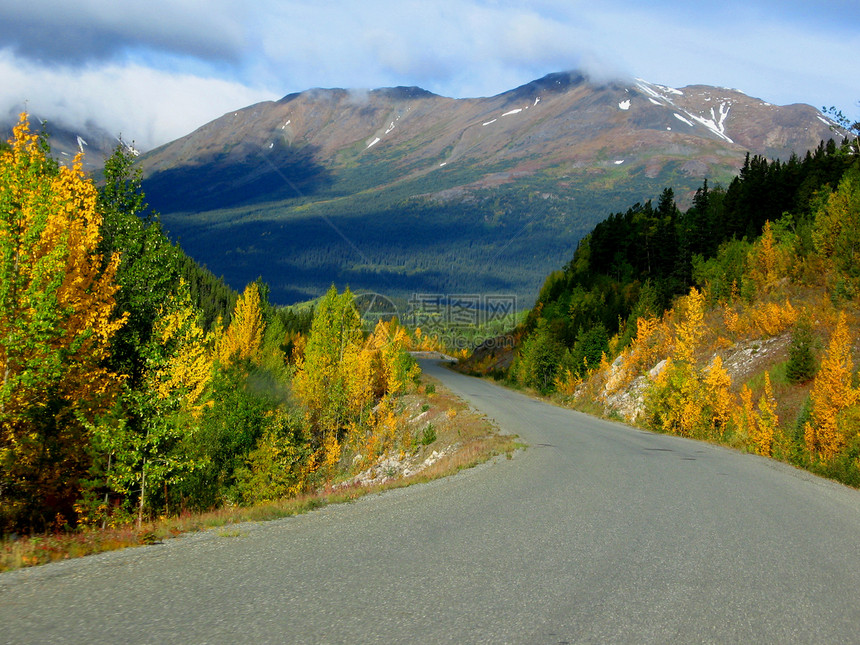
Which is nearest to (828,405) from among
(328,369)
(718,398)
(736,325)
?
(718,398)

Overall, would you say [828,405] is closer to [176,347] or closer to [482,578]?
[482,578]

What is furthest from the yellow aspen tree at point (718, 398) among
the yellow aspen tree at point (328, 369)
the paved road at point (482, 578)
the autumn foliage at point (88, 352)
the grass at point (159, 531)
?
the yellow aspen tree at point (328, 369)

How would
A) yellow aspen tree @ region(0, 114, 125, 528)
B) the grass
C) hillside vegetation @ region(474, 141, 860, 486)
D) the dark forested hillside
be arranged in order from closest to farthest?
the grass → yellow aspen tree @ region(0, 114, 125, 528) → hillside vegetation @ region(474, 141, 860, 486) → the dark forested hillside

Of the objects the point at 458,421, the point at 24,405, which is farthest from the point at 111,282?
the point at 458,421

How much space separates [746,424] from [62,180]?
80.2 ft

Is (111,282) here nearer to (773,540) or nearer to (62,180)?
(62,180)

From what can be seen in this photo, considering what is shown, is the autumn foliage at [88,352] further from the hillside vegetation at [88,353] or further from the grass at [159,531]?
the grass at [159,531]

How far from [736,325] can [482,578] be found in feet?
117

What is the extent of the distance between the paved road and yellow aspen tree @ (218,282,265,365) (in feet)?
164

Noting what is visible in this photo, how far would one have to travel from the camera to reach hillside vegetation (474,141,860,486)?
69.2ft

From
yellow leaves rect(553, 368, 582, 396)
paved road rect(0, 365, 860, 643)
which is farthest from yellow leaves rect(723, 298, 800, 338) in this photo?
paved road rect(0, 365, 860, 643)

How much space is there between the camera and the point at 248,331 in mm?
61031

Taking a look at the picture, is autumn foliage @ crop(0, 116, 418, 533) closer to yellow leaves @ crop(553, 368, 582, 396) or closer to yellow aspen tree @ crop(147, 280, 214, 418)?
yellow aspen tree @ crop(147, 280, 214, 418)

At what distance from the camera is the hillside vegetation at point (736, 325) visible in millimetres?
21078
